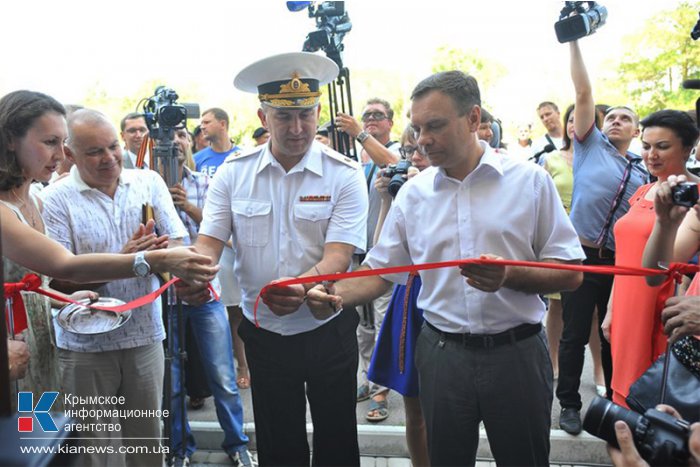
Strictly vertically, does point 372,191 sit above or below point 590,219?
above

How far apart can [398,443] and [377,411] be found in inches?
13.9

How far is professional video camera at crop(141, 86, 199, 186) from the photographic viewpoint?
4016 millimetres

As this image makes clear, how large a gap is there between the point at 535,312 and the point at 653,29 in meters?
14.3

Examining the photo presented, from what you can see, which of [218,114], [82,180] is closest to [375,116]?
[218,114]

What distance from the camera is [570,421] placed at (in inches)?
169

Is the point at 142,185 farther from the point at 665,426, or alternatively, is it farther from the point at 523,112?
the point at 523,112

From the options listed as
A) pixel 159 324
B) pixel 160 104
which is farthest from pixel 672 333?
pixel 160 104

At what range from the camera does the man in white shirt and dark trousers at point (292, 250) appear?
3133 millimetres

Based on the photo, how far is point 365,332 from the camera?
517 cm

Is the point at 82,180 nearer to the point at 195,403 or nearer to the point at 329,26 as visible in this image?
the point at 329,26

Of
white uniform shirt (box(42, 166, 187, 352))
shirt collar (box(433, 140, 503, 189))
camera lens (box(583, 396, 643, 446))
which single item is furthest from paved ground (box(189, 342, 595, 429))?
camera lens (box(583, 396, 643, 446))

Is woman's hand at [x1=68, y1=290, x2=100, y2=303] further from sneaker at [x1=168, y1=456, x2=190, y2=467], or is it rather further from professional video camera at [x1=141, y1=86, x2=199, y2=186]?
sneaker at [x1=168, y1=456, x2=190, y2=467]

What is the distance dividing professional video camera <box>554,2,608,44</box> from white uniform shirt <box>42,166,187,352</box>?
2721mm

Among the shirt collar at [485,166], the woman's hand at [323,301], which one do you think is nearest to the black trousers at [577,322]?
the shirt collar at [485,166]
